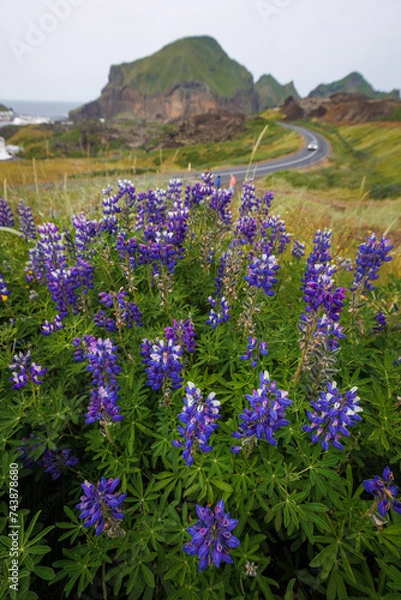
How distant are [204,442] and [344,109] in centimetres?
9836

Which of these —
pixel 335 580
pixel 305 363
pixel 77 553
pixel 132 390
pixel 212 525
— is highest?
pixel 305 363

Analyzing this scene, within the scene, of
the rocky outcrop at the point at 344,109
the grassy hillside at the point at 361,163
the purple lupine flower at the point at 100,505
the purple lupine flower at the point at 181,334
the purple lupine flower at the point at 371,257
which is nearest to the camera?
the purple lupine flower at the point at 100,505

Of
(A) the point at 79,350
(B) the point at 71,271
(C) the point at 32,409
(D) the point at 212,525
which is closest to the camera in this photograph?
(D) the point at 212,525

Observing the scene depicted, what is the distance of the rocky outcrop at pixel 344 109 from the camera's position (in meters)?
70.2

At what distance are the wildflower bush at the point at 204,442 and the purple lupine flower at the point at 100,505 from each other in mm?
10

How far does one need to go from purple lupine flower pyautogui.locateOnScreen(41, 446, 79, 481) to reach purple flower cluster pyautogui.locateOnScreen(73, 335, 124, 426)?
1.80 feet

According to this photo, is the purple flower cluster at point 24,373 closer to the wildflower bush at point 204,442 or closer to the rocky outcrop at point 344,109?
the wildflower bush at point 204,442

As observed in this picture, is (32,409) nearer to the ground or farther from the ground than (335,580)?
farther from the ground

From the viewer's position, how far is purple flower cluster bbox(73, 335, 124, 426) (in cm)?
222

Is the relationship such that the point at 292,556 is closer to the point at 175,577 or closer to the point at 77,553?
the point at 175,577

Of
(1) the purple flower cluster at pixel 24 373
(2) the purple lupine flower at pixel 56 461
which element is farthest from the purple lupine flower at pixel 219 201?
(2) the purple lupine flower at pixel 56 461

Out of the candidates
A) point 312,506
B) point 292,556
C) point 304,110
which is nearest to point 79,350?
point 312,506

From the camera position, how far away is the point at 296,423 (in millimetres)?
2369

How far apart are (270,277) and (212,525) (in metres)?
1.82
